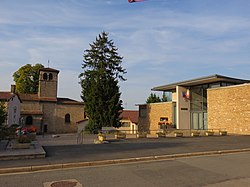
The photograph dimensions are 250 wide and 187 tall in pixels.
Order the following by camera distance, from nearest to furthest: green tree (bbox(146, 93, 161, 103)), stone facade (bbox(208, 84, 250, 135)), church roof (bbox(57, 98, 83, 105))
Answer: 1. stone facade (bbox(208, 84, 250, 135))
2. church roof (bbox(57, 98, 83, 105))
3. green tree (bbox(146, 93, 161, 103))

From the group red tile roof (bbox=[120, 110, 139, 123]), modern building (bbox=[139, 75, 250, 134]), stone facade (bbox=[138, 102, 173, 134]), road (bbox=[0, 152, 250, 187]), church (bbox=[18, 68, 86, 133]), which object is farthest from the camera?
red tile roof (bbox=[120, 110, 139, 123])

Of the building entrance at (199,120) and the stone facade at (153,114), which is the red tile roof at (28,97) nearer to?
the stone facade at (153,114)

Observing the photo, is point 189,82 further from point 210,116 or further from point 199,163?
point 199,163

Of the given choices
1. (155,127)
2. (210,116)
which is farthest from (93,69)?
(210,116)

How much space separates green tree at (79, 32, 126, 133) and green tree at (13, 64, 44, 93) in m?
21.4

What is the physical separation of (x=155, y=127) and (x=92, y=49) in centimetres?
1541

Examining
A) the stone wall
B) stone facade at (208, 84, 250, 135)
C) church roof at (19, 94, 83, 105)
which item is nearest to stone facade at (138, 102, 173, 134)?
stone facade at (208, 84, 250, 135)

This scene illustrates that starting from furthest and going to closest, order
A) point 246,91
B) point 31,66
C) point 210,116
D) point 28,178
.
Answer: point 31,66 < point 210,116 < point 246,91 < point 28,178

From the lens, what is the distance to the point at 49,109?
49.0 m

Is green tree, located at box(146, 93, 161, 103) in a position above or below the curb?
above

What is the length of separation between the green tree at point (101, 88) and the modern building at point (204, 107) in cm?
675

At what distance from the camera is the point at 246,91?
25422mm

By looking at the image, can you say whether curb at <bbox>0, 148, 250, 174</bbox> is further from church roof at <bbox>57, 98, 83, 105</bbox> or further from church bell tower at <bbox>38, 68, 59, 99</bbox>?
church bell tower at <bbox>38, 68, 59, 99</bbox>

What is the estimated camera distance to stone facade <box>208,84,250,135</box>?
2542 centimetres
